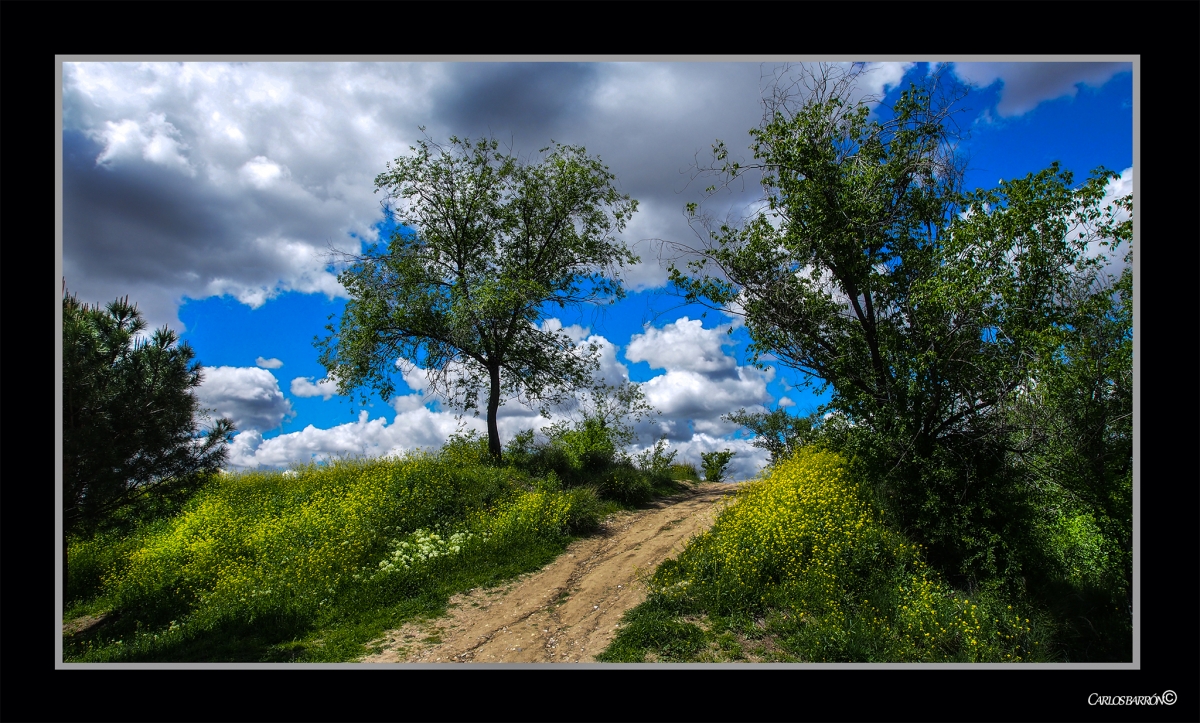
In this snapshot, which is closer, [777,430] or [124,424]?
[124,424]

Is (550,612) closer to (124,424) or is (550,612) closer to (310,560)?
(310,560)

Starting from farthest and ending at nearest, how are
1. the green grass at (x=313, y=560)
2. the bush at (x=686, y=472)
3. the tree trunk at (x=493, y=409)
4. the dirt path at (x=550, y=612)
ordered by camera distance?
the bush at (x=686, y=472)
the tree trunk at (x=493, y=409)
the green grass at (x=313, y=560)
the dirt path at (x=550, y=612)

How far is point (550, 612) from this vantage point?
8047 mm

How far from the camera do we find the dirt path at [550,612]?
6895 millimetres

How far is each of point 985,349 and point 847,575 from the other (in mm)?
4071

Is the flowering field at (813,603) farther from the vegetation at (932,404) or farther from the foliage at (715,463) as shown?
the foliage at (715,463)

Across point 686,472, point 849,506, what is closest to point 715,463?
point 686,472

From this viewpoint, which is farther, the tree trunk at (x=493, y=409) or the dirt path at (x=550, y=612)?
the tree trunk at (x=493, y=409)

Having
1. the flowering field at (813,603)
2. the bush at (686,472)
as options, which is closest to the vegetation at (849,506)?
the flowering field at (813,603)

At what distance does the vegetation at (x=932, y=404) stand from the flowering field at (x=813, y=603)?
1.6 inches

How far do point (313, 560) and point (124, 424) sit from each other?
11.6 ft
